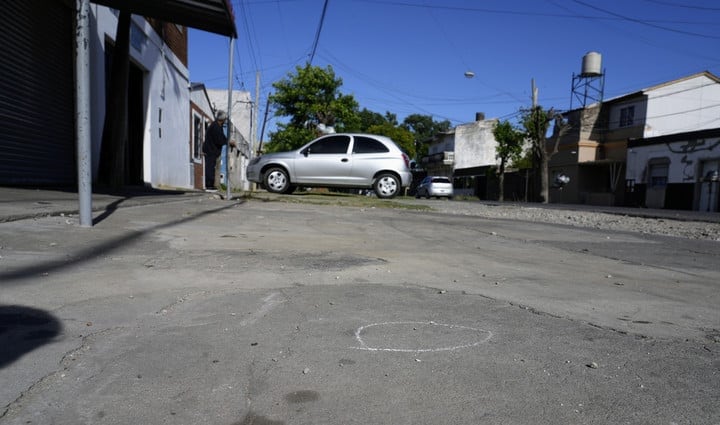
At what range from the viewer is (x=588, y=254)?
565cm

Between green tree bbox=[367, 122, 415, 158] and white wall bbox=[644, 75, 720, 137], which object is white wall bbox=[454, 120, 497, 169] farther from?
white wall bbox=[644, 75, 720, 137]

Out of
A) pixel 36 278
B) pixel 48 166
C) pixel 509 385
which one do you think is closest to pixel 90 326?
pixel 36 278

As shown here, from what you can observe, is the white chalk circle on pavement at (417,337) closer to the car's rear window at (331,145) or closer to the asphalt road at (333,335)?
the asphalt road at (333,335)

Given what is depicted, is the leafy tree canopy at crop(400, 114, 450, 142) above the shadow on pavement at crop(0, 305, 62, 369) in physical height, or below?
above

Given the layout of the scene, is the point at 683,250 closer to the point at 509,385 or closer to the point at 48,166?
the point at 509,385

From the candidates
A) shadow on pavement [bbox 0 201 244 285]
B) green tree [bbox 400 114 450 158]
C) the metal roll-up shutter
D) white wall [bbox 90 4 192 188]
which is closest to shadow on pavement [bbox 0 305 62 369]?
shadow on pavement [bbox 0 201 244 285]

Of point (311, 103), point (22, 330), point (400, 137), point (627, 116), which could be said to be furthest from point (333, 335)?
point (400, 137)

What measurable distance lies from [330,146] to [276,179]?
163 cm

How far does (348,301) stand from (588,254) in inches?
146

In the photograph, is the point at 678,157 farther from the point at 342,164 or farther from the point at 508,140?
the point at 342,164

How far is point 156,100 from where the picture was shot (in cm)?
1408

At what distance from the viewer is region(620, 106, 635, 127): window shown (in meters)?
37.4

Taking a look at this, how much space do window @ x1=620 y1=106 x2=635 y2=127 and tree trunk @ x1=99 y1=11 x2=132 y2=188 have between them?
3810cm

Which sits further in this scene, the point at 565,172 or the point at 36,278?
the point at 565,172
